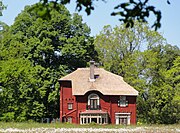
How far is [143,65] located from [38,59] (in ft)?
40.6

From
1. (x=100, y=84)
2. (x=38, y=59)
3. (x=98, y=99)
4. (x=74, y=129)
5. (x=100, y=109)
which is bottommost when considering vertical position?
(x=74, y=129)

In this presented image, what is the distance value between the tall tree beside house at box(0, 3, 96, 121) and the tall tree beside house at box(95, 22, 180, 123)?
2546mm

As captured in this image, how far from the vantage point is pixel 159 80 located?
186 feet

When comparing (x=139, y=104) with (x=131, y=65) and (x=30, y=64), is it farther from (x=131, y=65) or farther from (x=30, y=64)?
(x=30, y=64)

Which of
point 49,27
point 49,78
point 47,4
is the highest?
point 49,27

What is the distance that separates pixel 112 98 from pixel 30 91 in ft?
29.8

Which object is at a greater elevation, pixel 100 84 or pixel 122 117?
pixel 100 84

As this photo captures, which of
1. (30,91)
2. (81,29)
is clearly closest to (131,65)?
(81,29)

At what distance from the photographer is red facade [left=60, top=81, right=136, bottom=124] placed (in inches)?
2098

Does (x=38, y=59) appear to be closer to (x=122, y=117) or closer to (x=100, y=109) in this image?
(x=100, y=109)

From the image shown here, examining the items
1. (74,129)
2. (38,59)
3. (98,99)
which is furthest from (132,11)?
(38,59)

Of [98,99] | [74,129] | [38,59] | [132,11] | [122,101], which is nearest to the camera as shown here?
[132,11]

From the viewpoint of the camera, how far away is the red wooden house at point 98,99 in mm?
53031

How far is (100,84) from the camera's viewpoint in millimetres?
53875
